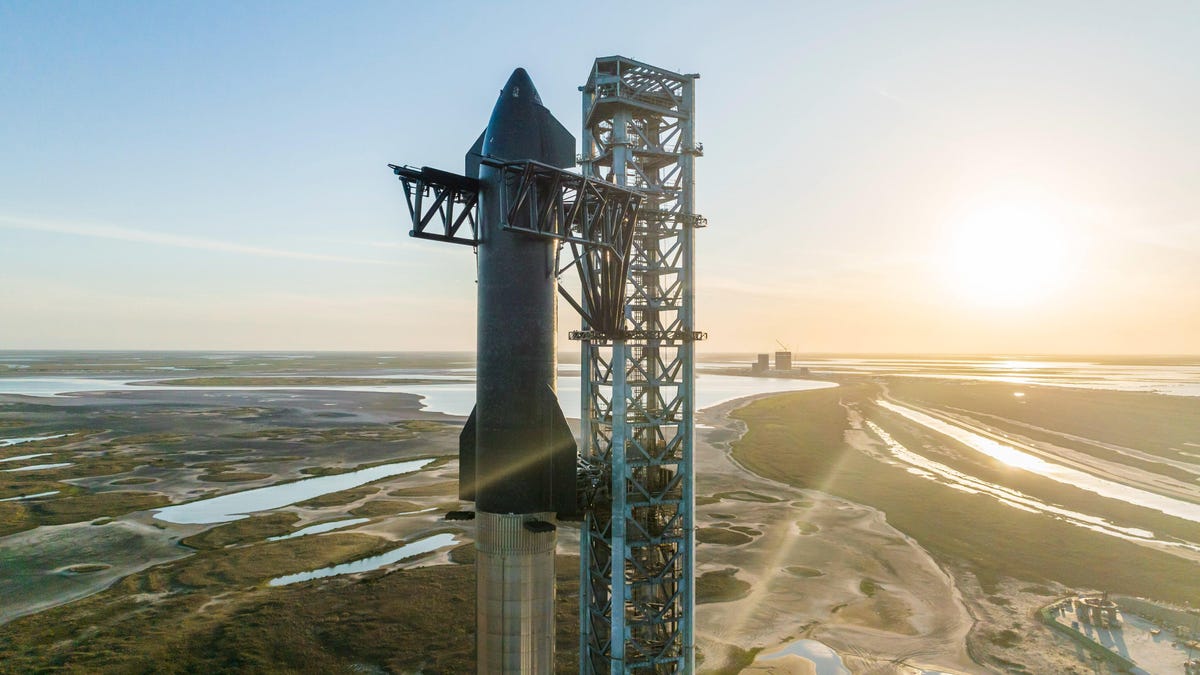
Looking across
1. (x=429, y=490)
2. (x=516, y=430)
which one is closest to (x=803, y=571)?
(x=516, y=430)

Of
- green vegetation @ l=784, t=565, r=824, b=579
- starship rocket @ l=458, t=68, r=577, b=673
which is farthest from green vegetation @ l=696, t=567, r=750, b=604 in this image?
starship rocket @ l=458, t=68, r=577, b=673

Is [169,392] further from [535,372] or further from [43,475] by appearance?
[535,372]

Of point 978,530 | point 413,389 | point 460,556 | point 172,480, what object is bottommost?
point 978,530

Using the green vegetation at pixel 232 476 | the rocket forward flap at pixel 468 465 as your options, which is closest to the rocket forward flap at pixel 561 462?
the rocket forward flap at pixel 468 465

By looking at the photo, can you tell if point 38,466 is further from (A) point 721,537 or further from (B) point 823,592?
(B) point 823,592

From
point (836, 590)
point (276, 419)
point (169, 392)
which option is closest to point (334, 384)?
point (169, 392)
